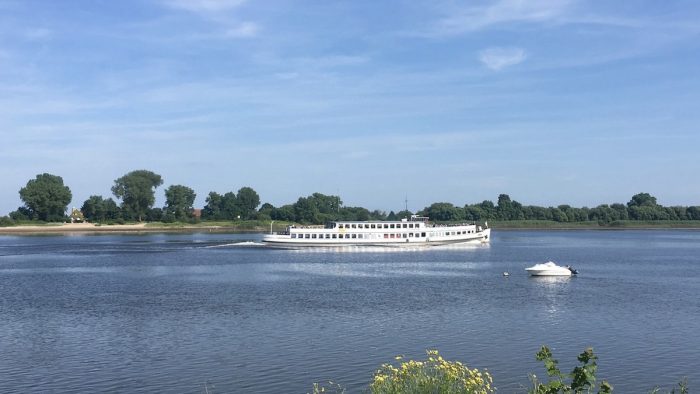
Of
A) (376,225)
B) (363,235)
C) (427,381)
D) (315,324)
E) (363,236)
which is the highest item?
(376,225)

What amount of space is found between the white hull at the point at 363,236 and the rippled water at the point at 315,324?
137 feet

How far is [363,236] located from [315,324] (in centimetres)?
8614

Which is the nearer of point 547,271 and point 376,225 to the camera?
point 547,271

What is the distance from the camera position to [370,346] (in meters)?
37.7

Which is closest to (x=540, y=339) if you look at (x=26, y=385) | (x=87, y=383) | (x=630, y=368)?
(x=630, y=368)

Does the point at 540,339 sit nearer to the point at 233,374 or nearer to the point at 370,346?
the point at 370,346

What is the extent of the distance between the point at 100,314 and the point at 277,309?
12.9 metres

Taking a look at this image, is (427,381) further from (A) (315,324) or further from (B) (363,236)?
(B) (363,236)

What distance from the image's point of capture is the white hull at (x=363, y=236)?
129750 mm

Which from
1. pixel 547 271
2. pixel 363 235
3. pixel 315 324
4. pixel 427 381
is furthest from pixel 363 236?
pixel 427 381

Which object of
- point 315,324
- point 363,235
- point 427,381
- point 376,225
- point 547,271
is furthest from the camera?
point 376,225

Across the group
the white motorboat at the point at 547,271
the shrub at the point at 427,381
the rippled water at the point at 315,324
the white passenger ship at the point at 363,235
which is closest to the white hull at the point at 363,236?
the white passenger ship at the point at 363,235

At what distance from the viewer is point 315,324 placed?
44500 millimetres

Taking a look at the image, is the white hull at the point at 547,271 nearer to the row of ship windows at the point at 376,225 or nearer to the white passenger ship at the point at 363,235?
the white passenger ship at the point at 363,235
